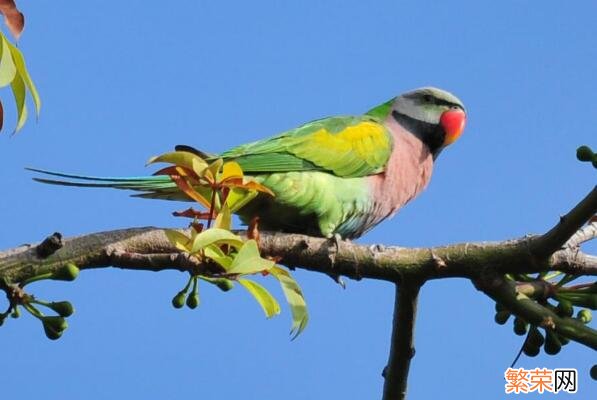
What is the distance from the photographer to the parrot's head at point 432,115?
5.54 meters

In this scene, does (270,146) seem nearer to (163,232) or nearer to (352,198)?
(352,198)

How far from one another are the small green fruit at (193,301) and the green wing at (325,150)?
1.70 metres

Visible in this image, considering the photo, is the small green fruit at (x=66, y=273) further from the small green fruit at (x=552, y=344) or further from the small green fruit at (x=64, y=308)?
the small green fruit at (x=552, y=344)

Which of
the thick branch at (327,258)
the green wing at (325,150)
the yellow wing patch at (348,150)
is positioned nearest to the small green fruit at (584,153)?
the thick branch at (327,258)

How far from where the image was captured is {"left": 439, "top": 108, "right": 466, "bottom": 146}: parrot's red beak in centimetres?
565

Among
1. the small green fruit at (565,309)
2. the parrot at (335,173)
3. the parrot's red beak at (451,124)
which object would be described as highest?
the parrot's red beak at (451,124)

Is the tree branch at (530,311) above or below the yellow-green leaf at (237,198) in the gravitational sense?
below

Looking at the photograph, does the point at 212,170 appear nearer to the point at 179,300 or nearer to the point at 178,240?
the point at 178,240

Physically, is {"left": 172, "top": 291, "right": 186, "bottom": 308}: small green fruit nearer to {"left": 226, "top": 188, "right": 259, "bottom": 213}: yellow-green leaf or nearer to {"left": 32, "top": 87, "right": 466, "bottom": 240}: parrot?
{"left": 226, "top": 188, "right": 259, "bottom": 213}: yellow-green leaf

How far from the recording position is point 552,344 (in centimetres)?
273

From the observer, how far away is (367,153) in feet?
15.7

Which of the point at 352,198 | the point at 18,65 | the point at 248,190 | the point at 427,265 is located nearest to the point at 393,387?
the point at 427,265

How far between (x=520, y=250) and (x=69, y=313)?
1.27 meters

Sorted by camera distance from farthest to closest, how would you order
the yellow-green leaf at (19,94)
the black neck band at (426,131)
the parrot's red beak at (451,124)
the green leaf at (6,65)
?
the parrot's red beak at (451,124)
the black neck band at (426,131)
the yellow-green leaf at (19,94)
the green leaf at (6,65)
